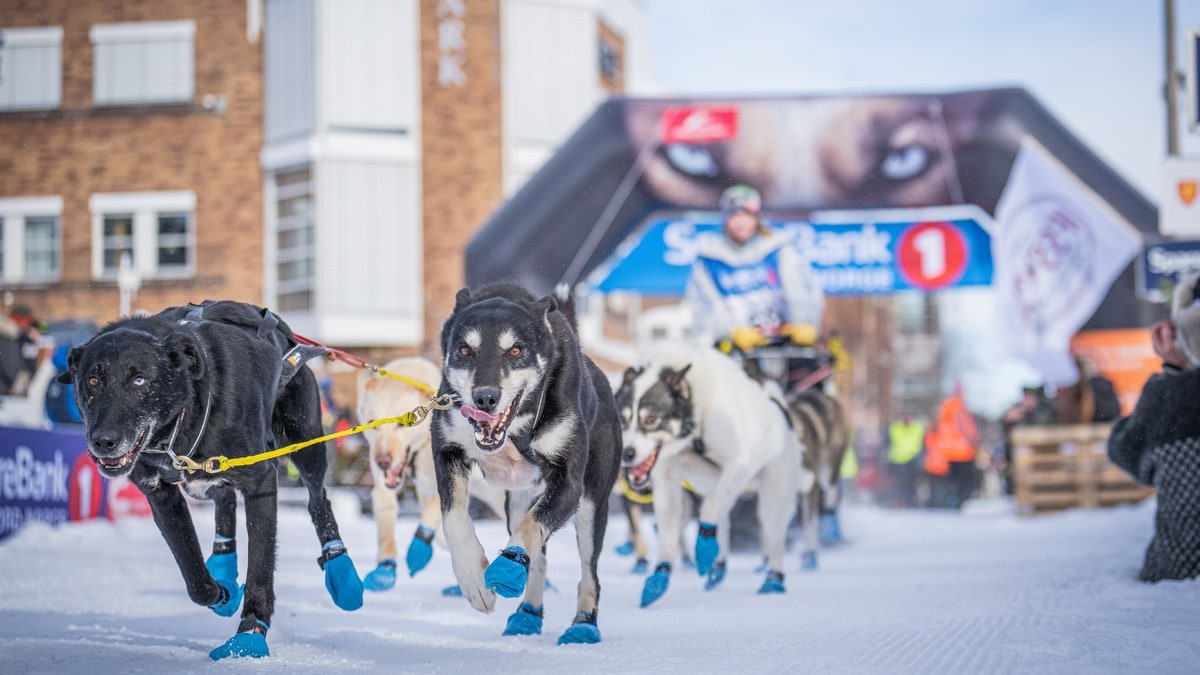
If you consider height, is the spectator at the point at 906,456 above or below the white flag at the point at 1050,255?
below

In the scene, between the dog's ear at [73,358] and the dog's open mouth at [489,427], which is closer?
the dog's ear at [73,358]

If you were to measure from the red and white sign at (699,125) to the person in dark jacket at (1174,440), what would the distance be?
880 cm

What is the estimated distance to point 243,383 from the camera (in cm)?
416

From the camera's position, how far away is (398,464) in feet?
20.3

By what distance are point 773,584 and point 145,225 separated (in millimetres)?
17417

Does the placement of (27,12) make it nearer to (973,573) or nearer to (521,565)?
(973,573)

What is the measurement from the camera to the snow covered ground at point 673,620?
12.8 feet

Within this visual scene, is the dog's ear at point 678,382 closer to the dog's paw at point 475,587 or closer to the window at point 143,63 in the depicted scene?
the dog's paw at point 475,587

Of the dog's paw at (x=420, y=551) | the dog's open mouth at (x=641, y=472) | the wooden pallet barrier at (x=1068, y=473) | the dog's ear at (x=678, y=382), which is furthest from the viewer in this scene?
the wooden pallet barrier at (x=1068, y=473)

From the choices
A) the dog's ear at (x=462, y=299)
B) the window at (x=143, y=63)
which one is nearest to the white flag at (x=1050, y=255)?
the dog's ear at (x=462, y=299)

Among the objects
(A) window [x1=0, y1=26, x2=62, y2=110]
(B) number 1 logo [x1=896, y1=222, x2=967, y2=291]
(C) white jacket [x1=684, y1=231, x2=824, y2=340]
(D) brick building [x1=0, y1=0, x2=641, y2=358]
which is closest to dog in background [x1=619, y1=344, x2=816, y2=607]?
(C) white jacket [x1=684, y1=231, x2=824, y2=340]

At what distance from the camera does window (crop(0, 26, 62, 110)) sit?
852 inches

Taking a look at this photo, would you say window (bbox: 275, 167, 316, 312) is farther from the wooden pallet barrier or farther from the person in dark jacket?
the person in dark jacket

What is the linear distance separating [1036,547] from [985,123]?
596 centimetres
